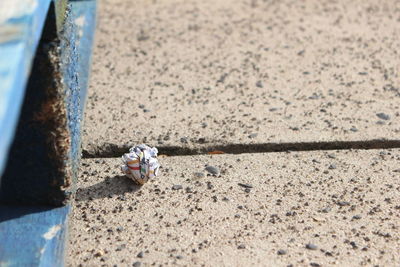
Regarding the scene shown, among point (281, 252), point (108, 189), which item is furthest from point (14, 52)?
point (108, 189)

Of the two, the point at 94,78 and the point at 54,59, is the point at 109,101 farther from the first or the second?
the point at 54,59

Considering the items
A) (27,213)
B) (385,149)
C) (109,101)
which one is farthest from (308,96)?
(27,213)

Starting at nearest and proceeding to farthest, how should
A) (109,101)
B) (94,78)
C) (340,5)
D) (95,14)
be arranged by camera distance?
(109,101)
(94,78)
(95,14)
(340,5)

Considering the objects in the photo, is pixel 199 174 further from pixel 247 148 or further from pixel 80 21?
pixel 80 21

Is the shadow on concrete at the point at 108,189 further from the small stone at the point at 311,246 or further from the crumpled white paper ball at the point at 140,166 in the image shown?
the small stone at the point at 311,246

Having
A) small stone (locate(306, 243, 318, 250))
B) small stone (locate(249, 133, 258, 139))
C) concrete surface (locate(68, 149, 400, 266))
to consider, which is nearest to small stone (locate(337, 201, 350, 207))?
concrete surface (locate(68, 149, 400, 266))

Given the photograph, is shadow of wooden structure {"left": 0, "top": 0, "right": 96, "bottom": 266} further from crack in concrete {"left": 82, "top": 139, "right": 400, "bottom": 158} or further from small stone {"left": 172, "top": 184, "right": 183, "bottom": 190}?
crack in concrete {"left": 82, "top": 139, "right": 400, "bottom": 158}

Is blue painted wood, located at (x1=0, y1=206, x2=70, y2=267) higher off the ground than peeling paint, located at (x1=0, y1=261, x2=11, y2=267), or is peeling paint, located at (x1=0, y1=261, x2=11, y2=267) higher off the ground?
peeling paint, located at (x1=0, y1=261, x2=11, y2=267)
